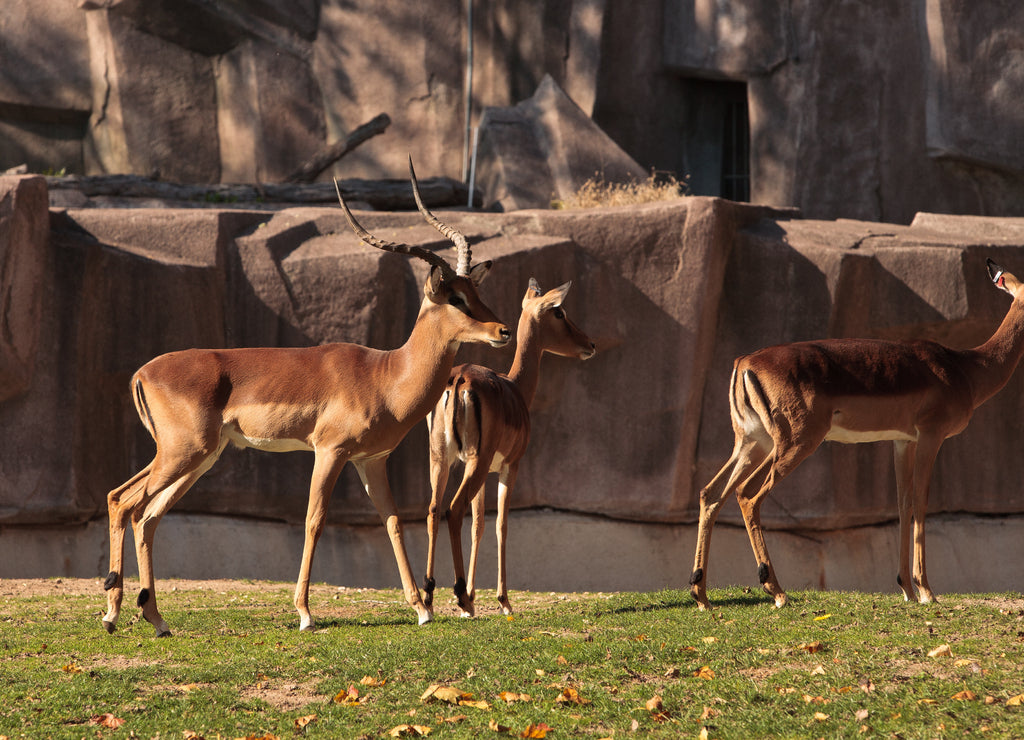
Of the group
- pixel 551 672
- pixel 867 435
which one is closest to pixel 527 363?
pixel 867 435

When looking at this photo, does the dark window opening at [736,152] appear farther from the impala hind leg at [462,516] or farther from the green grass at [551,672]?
the impala hind leg at [462,516]

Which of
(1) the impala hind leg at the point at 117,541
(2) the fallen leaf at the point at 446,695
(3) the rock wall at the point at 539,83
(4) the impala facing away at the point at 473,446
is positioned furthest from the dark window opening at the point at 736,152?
(2) the fallen leaf at the point at 446,695

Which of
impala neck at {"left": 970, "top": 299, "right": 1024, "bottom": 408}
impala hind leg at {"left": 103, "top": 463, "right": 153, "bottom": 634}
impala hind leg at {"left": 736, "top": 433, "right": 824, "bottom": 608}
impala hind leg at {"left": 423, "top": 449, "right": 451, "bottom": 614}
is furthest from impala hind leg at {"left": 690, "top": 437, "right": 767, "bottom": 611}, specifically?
impala hind leg at {"left": 103, "top": 463, "right": 153, "bottom": 634}

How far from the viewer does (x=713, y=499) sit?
26.9 ft

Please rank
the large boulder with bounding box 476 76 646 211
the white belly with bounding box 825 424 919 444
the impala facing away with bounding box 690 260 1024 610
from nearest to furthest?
1. the impala facing away with bounding box 690 260 1024 610
2. the white belly with bounding box 825 424 919 444
3. the large boulder with bounding box 476 76 646 211

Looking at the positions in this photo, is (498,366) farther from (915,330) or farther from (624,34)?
(624,34)

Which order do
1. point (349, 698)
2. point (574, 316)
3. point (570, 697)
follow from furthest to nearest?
point (574, 316) < point (349, 698) < point (570, 697)

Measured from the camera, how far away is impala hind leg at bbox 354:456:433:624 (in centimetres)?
785

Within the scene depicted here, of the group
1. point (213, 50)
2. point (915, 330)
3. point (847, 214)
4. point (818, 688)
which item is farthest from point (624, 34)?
point (818, 688)

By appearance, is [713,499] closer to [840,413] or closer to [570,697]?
[840,413]

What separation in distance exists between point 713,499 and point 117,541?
13.4 feet

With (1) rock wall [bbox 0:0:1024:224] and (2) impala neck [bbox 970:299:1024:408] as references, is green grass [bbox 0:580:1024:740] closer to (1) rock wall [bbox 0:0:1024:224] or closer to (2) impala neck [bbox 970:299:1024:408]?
(2) impala neck [bbox 970:299:1024:408]

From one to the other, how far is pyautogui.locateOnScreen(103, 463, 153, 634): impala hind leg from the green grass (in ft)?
0.53

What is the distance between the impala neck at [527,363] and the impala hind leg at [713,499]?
73.4 inches
